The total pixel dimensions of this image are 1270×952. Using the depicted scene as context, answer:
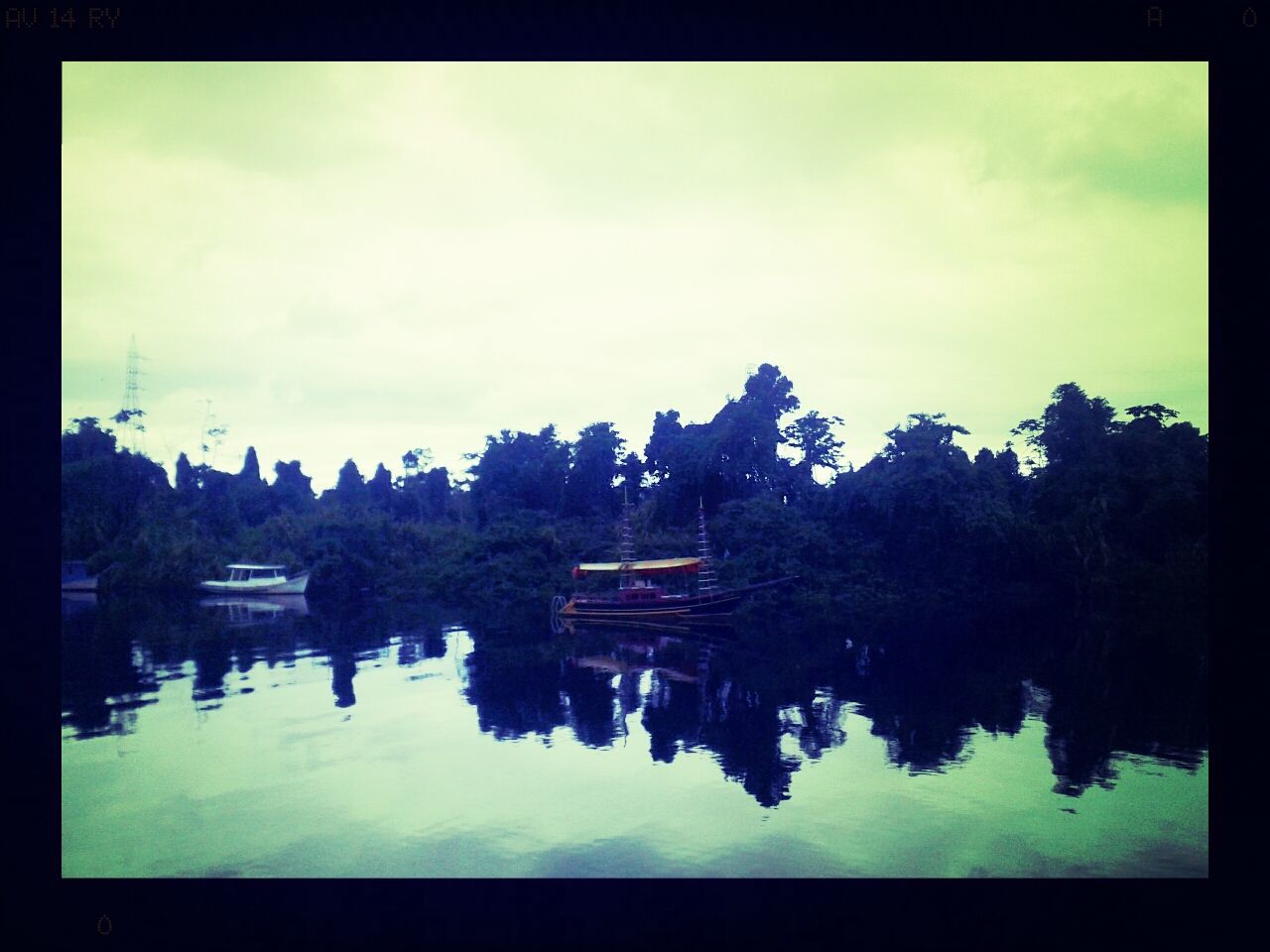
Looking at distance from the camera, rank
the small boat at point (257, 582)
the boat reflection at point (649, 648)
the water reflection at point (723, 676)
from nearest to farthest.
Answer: the water reflection at point (723, 676) < the small boat at point (257, 582) < the boat reflection at point (649, 648)

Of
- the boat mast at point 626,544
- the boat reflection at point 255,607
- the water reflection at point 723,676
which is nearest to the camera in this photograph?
the water reflection at point 723,676

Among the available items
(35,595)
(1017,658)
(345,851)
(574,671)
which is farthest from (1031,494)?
(35,595)

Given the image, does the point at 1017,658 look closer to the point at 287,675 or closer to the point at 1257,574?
the point at 1257,574

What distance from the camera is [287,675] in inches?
203

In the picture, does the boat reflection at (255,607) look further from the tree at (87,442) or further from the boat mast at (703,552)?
the boat mast at (703,552)

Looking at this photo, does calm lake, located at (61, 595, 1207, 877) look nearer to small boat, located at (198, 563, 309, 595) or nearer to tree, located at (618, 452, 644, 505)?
small boat, located at (198, 563, 309, 595)

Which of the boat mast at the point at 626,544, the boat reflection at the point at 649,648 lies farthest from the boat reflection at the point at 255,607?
the boat mast at the point at 626,544

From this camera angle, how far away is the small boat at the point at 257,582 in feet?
17.9

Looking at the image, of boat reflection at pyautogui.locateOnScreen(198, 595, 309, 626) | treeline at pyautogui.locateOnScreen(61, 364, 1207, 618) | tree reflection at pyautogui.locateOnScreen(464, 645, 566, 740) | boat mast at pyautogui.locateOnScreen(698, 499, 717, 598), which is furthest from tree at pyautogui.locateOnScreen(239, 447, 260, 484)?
boat mast at pyautogui.locateOnScreen(698, 499, 717, 598)

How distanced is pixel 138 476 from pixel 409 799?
8.77ft

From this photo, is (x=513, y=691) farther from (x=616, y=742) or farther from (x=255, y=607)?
(x=255, y=607)

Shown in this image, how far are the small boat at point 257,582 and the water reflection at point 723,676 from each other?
8cm

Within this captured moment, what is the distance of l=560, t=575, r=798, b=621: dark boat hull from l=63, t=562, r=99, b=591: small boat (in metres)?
2.87

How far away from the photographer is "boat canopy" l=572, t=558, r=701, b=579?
19.1ft
